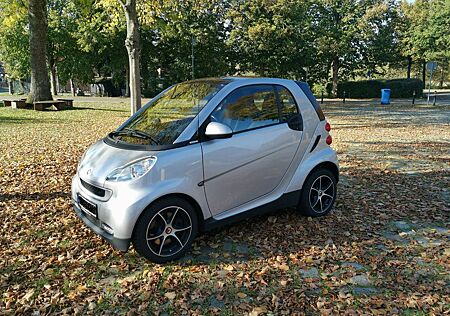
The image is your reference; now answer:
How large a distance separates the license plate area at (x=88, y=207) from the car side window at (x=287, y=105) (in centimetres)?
227

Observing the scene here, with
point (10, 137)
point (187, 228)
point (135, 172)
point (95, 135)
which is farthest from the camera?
point (95, 135)

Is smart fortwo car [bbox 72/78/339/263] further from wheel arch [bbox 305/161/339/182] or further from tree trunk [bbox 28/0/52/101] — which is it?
tree trunk [bbox 28/0/52/101]

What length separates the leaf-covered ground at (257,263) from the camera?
305 cm

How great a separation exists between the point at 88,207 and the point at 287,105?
248 cm

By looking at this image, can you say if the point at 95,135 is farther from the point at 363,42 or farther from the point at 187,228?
the point at 363,42

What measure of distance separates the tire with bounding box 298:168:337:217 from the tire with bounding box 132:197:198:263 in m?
1.59

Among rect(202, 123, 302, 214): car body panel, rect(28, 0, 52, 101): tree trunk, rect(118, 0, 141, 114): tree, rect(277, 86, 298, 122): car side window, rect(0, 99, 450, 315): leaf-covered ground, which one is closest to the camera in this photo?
rect(0, 99, 450, 315): leaf-covered ground

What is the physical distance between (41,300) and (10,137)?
Answer: 8870 millimetres

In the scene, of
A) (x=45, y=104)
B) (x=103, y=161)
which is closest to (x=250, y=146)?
(x=103, y=161)

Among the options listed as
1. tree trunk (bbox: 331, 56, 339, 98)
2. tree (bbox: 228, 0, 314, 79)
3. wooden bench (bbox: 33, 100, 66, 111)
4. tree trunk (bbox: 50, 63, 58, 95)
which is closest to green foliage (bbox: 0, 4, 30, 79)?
tree trunk (bbox: 50, 63, 58, 95)

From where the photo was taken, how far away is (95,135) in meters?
11.3

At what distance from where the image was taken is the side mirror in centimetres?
360

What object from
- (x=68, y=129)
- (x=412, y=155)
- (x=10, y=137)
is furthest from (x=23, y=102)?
(x=412, y=155)

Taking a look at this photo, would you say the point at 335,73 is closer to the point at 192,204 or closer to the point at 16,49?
the point at 16,49
